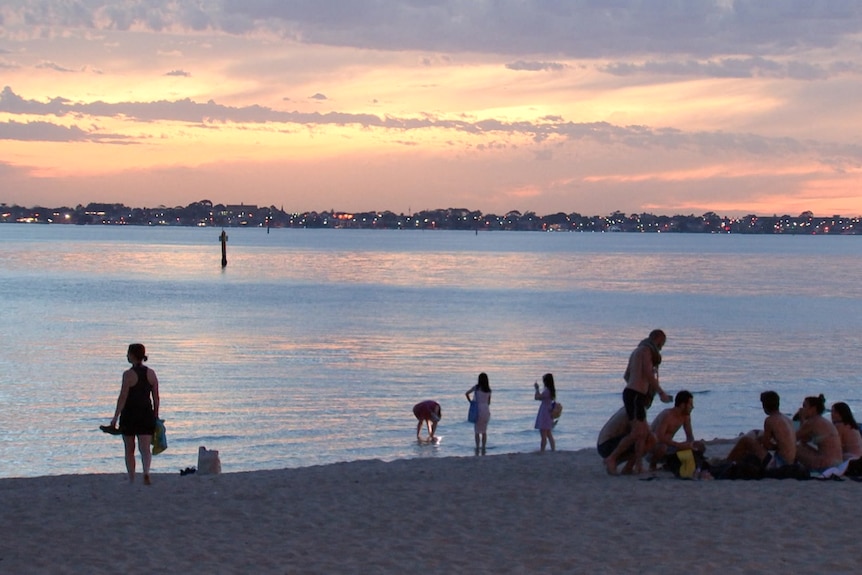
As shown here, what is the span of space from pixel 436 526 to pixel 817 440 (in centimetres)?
538

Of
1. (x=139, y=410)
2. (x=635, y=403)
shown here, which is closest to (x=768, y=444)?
(x=635, y=403)

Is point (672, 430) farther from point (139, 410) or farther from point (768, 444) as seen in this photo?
point (139, 410)

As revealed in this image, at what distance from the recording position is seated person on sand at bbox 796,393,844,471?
13023 mm

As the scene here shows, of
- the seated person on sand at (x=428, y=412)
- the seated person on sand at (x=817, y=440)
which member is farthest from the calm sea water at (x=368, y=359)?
the seated person on sand at (x=817, y=440)

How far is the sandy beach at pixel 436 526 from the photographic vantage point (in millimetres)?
8852

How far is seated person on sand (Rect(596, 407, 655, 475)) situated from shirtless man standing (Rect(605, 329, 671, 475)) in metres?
0.12

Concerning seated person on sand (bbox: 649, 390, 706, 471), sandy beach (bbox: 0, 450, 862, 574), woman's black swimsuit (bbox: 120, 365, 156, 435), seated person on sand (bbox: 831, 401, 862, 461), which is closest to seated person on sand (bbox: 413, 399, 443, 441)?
sandy beach (bbox: 0, 450, 862, 574)

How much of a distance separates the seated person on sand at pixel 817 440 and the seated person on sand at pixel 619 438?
181 centimetres

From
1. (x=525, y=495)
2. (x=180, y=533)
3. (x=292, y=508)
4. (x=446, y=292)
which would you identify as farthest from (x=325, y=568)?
(x=446, y=292)

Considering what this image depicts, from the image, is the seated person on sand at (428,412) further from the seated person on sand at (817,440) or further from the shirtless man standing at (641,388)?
the seated person on sand at (817,440)

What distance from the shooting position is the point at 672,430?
13422mm

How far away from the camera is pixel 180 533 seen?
1013 centimetres

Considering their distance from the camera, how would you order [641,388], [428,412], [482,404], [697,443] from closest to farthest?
[641,388] → [697,443] → [482,404] → [428,412]

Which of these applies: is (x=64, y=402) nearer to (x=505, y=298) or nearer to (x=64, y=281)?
(x=505, y=298)
